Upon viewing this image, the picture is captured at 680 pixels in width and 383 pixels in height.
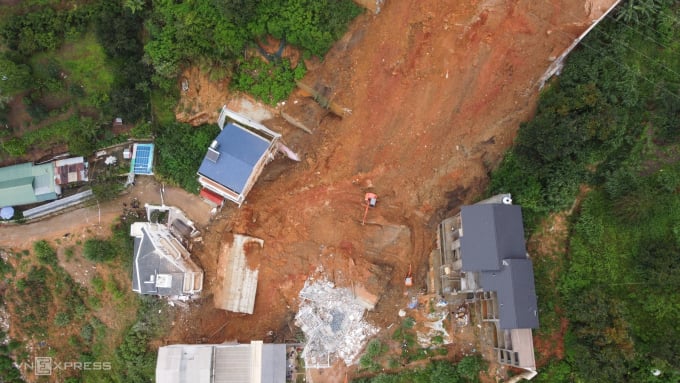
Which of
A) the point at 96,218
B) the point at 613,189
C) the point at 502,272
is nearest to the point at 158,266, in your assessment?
the point at 96,218

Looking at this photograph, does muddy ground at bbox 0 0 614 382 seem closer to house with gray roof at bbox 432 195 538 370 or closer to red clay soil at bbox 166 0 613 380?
red clay soil at bbox 166 0 613 380

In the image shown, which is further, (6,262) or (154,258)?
(6,262)

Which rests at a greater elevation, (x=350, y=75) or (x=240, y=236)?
(x=350, y=75)

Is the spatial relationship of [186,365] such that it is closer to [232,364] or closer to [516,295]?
[232,364]

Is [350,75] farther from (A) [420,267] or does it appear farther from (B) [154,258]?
(B) [154,258]

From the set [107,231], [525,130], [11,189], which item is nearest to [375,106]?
[525,130]

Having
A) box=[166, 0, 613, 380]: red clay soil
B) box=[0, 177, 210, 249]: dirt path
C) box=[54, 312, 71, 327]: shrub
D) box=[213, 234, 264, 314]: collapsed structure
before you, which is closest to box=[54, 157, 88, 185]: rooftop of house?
box=[0, 177, 210, 249]: dirt path
